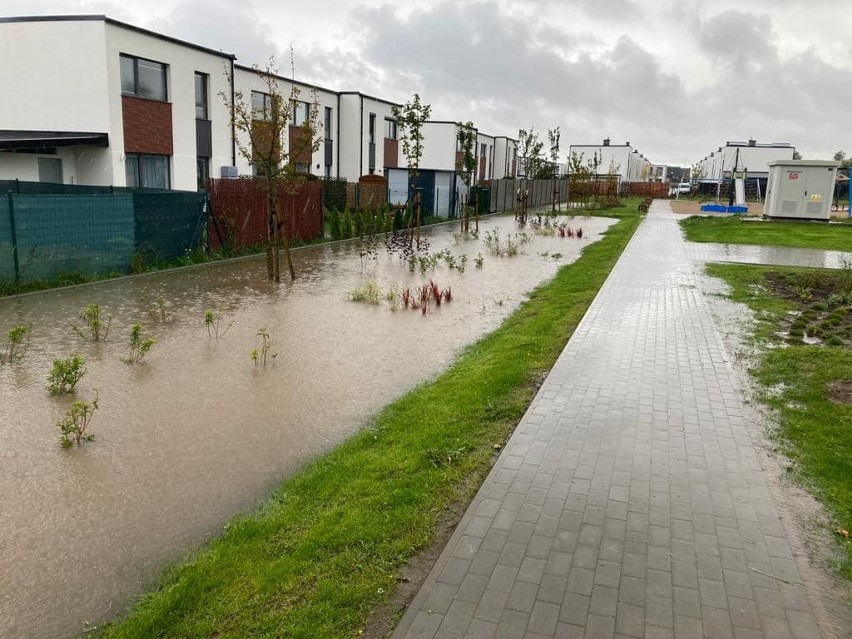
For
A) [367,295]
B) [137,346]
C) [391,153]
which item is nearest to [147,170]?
[367,295]

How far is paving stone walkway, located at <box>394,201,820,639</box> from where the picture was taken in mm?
3541

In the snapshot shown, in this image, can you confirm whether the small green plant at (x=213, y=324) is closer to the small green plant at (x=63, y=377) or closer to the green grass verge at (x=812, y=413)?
the small green plant at (x=63, y=377)

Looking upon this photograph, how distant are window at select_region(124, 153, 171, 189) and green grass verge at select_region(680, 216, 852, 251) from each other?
772 inches

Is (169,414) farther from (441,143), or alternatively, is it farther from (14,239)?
(441,143)

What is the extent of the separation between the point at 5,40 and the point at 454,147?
3357cm

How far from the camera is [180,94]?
25.0m

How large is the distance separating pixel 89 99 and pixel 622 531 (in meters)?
23.0

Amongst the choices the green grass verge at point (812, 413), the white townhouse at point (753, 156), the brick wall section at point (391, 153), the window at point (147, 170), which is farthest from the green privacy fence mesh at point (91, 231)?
the white townhouse at point (753, 156)

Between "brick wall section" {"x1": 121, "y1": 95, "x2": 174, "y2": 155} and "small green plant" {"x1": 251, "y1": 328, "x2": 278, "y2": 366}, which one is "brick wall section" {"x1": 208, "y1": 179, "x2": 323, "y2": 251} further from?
"small green plant" {"x1": 251, "y1": 328, "x2": 278, "y2": 366}

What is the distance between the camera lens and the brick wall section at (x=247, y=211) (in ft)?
59.3

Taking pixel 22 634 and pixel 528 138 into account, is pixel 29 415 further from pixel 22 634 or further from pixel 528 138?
pixel 528 138

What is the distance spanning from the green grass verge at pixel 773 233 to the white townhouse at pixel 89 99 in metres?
19.9

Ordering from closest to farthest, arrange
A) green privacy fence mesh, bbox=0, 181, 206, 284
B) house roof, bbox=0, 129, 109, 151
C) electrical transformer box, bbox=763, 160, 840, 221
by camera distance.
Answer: green privacy fence mesh, bbox=0, 181, 206, 284 → house roof, bbox=0, 129, 109, 151 → electrical transformer box, bbox=763, 160, 840, 221

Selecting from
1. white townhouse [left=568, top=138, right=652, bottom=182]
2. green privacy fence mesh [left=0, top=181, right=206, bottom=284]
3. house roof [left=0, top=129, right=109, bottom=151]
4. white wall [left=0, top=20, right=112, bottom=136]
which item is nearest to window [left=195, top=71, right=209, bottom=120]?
white wall [left=0, top=20, right=112, bottom=136]
